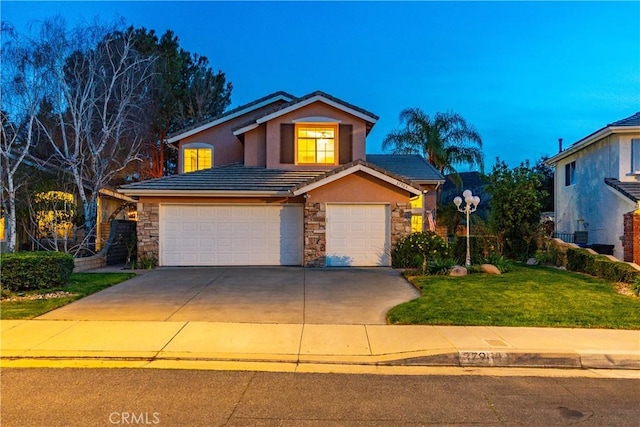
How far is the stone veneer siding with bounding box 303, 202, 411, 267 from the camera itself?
47.3 ft

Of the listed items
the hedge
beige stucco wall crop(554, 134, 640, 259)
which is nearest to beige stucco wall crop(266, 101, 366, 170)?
the hedge

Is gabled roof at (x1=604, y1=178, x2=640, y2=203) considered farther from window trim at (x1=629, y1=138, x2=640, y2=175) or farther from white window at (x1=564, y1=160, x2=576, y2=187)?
white window at (x1=564, y1=160, x2=576, y2=187)

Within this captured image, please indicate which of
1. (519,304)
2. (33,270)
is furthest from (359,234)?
(33,270)

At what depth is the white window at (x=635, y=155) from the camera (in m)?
16.3

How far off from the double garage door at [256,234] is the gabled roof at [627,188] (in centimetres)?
898

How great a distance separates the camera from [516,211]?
17.2 m

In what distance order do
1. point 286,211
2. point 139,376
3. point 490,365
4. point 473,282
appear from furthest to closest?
1. point 286,211
2. point 473,282
3. point 490,365
4. point 139,376

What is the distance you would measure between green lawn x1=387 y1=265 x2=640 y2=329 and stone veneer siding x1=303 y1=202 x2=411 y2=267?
289cm

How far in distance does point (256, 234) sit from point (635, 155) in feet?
50.0

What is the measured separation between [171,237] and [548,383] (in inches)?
506

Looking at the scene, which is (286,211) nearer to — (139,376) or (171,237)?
(171,237)

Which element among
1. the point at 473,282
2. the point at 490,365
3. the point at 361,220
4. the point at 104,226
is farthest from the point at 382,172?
the point at 104,226

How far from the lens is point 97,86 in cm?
1714

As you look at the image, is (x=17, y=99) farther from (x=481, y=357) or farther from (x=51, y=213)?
(x=481, y=357)
